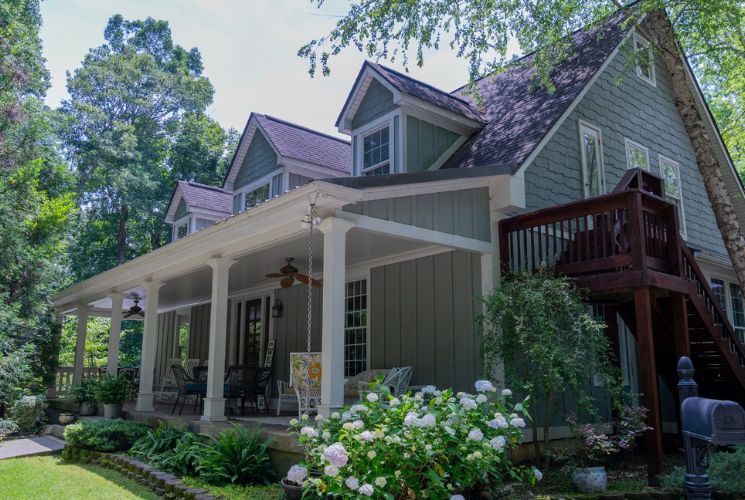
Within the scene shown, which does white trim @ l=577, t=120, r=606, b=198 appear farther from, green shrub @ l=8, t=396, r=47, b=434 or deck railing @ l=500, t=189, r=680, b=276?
green shrub @ l=8, t=396, r=47, b=434

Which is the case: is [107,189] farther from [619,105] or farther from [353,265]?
[619,105]

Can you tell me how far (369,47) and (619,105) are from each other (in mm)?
4731

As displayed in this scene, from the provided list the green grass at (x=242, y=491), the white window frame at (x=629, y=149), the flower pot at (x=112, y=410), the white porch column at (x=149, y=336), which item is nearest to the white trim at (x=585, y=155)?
the white window frame at (x=629, y=149)

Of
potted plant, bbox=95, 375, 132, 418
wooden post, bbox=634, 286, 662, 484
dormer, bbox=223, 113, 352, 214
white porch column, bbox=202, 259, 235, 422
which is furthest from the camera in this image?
dormer, bbox=223, 113, 352, 214

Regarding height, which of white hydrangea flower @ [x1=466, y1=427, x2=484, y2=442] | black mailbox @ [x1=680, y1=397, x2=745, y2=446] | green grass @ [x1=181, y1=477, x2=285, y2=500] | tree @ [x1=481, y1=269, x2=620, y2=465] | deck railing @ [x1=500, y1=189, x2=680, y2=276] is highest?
deck railing @ [x1=500, y1=189, x2=680, y2=276]

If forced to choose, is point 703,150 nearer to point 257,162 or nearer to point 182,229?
point 257,162

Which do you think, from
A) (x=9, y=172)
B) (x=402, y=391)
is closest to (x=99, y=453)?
(x=402, y=391)

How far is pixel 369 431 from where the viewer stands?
4.80 meters

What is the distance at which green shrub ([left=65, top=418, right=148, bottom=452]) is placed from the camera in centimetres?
872

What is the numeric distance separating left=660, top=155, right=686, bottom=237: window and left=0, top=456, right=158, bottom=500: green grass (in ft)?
33.8

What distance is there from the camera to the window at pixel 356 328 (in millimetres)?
9961

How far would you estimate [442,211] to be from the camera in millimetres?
7535

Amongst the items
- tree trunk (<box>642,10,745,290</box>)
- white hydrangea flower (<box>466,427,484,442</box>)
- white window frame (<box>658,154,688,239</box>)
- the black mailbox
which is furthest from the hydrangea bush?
white window frame (<box>658,154,688,239</box>)

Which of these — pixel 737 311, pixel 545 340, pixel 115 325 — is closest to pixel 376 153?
pixel 545 340
